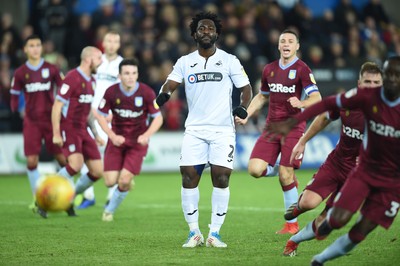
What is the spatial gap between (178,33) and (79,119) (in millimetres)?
9787

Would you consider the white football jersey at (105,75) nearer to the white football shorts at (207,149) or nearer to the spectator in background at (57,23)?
the white football shorts at (207,149)

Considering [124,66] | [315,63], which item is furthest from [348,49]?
[124,66]

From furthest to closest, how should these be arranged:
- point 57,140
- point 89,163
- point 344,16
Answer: point 344,16 < point 89,163 < point 57,140

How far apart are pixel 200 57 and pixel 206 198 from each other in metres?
6.13

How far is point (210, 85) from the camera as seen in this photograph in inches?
397

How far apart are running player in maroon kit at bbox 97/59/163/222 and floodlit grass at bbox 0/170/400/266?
616mm

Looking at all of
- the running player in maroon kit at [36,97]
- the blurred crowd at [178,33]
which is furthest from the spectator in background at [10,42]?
the running player in maroon kit at [36,97]

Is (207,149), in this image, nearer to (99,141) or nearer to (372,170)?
(372,170)

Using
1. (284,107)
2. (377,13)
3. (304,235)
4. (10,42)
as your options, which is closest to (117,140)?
(284,107)

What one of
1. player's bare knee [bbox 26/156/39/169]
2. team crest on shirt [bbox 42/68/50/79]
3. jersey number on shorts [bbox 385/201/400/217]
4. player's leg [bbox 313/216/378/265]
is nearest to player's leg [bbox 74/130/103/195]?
player's bare knee [bbox 26/156/39/169]

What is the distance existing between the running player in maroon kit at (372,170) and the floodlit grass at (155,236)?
3.44ft

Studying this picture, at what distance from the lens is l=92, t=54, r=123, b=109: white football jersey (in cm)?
1484

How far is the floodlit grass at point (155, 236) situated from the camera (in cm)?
894

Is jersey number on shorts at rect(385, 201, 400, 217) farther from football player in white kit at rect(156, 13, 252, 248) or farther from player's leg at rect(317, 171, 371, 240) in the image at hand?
football player in white kit at rect(156, 13, 252, 248)
